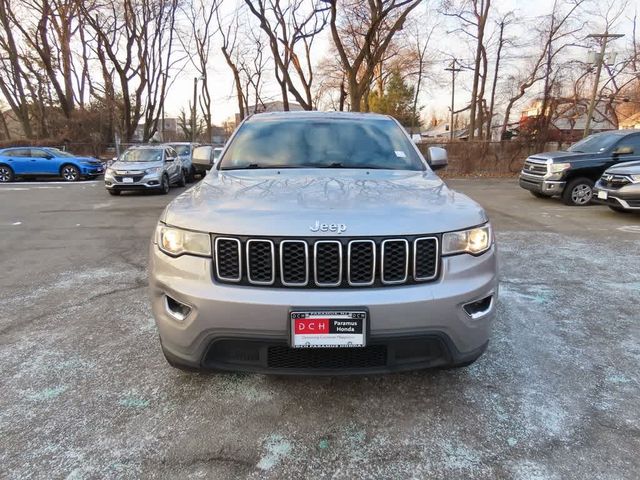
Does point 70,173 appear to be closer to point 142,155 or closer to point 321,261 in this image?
point 142,155

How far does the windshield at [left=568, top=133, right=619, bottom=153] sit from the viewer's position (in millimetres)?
10270

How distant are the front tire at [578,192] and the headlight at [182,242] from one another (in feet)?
33.9

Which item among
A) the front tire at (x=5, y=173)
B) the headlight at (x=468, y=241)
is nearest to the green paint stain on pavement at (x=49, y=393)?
the headlight at (x=468, y=241)

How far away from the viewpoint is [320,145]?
3512mm

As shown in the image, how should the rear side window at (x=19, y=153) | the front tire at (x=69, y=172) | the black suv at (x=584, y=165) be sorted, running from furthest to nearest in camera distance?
the front tire at (x=69, y=172)
the rear side window at (x=19, y=153)
the black suv at (x=584, y=165)

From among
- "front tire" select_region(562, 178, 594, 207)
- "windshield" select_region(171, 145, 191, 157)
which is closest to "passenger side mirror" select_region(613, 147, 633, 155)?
"front tire" select_region(562, 178, 594, 207)

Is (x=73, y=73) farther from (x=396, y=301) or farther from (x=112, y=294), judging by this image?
(x=396, y=301)

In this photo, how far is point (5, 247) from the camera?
6387 millimetres

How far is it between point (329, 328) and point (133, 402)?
1.36m

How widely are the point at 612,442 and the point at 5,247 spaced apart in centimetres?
748

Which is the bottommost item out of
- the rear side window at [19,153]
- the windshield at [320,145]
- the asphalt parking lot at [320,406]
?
the asphalt parking lot at [320,406]

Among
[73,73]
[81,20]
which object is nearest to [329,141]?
[81,20]

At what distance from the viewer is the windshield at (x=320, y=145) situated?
335 cm

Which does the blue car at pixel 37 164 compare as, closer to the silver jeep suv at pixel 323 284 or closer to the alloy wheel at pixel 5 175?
the alloy wheel at pixel 5 175
